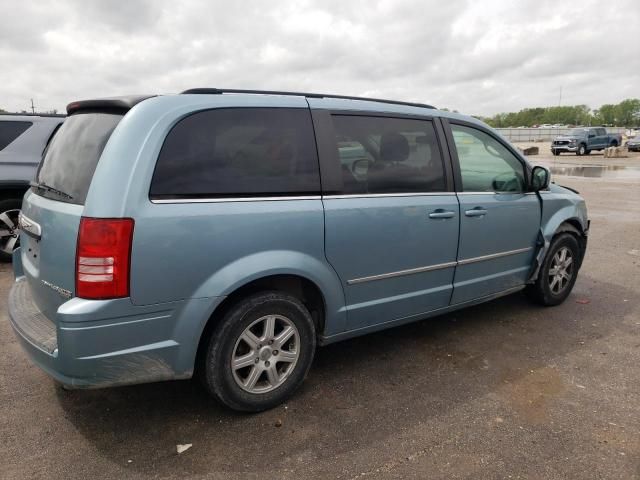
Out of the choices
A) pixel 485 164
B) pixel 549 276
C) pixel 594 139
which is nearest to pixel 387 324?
pixel 485 164

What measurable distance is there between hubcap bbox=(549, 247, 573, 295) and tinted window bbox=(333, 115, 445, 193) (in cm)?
184

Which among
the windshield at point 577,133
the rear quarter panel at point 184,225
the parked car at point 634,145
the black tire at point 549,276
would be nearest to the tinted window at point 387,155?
the rear quarter panel at point 184,225

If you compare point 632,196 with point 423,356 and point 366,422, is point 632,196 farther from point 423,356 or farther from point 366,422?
point 366,422

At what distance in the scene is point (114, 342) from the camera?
246cm

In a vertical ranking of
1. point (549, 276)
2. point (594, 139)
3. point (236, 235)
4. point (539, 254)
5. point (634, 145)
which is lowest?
point (549, 276)

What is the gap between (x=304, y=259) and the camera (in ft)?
9.64

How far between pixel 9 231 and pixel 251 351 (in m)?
4.85

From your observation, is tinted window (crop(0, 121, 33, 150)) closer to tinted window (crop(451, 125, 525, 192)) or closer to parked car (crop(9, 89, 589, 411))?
parked car (crop(9, 89, 589, 411))

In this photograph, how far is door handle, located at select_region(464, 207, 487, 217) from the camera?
3.77m

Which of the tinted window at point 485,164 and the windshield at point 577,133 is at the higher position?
the windshield at point 577,133

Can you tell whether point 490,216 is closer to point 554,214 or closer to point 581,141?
point 554,214

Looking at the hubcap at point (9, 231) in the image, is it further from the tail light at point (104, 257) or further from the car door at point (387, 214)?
the car door at point (387, 214)

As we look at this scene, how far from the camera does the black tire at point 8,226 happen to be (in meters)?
6.07

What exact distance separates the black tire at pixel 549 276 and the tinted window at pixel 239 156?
273cm
